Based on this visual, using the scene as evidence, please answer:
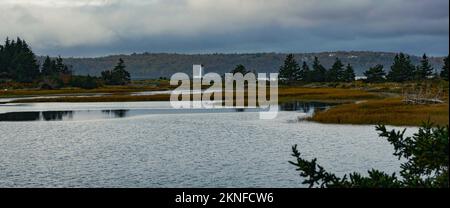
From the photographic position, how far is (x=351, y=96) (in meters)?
106

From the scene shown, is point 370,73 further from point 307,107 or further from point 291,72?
point 307,107

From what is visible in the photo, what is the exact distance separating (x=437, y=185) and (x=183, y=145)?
3537 cm

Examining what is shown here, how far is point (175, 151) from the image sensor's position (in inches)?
1639

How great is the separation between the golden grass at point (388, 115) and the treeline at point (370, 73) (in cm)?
7297

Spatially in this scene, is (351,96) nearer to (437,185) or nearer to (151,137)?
(151,137)

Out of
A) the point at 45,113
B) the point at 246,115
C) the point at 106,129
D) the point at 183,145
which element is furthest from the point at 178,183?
the point at 45,113

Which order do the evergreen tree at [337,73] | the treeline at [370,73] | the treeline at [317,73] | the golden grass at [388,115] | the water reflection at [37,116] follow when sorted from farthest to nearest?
the evergreen tree at [337,73]
the treeline at [317,73]
the treeline at [370,73]
the water reflection at [37,116]
the golden grass at [388,115]

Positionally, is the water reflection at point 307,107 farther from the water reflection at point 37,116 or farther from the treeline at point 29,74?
the treeline at point 29,74

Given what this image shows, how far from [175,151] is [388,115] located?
27077 millimetres

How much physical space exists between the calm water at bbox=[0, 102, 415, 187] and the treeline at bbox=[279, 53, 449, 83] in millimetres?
90674

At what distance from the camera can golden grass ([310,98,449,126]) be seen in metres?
54.9

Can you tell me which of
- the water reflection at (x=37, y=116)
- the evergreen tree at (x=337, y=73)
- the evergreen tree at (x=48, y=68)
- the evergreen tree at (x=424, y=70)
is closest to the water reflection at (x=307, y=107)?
the water reflection at (x=37, y=116)

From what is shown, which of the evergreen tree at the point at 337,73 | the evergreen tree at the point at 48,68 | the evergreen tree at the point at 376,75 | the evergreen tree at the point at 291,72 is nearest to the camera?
the evergreen tree at the point at 376,75

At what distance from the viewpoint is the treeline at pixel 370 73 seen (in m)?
154
